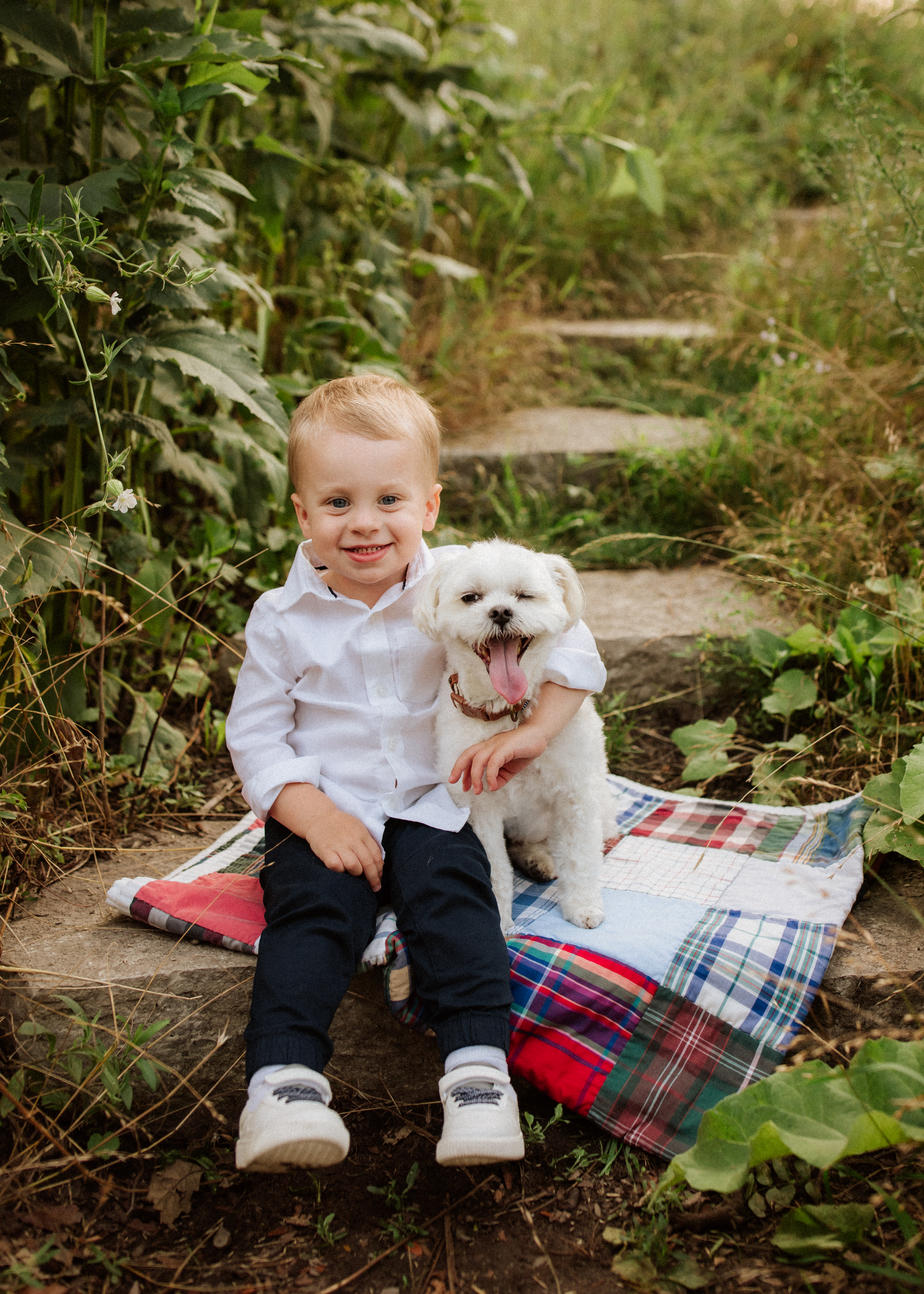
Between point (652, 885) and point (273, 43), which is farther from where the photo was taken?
point (273, 43)

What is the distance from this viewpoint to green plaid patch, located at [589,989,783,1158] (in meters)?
1.68

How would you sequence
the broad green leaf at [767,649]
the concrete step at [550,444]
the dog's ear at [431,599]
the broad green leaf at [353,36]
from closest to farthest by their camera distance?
the dog's ear at [431,599] < the broad green leaf at [767,649] < the broad green leaf at [353,36] < the concrete step at [550,444]

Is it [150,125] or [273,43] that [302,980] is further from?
[273,43]

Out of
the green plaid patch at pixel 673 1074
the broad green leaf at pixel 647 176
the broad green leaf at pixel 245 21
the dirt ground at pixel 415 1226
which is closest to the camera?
the dirt ground at pixel 415 1226

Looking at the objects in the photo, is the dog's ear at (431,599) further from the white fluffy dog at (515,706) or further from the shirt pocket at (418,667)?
the shirt pocket at (418,667)

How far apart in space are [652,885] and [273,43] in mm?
2478

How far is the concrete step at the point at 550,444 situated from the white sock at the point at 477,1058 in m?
2.53

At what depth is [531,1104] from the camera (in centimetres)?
183

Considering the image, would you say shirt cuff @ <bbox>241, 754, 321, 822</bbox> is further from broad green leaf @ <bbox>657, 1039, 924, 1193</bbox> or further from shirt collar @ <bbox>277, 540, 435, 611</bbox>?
broad green leaf @ <bbox>657, 1039, 924, 1193</bbox>

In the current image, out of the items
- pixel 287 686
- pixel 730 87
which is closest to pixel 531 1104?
pixel 287 686

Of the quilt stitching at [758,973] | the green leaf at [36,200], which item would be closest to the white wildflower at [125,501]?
the green leaf at [36,200]

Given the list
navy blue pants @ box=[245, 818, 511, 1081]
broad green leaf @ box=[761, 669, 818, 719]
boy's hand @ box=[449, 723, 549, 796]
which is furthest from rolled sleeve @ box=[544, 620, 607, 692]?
broad green leaf @ box=[761, 669, 818, 719]

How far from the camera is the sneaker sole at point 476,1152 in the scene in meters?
1.46

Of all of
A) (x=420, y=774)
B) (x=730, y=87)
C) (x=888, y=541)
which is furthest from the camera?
(x=730, y=87)
